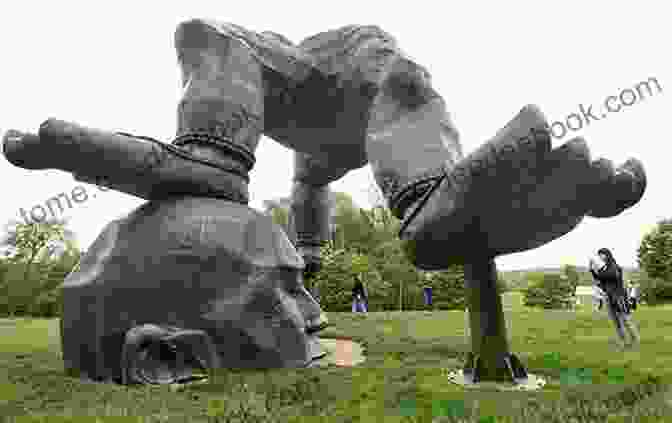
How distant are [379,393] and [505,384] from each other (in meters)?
0.76

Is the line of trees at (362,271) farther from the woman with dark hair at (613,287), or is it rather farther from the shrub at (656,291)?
the woman with dark hair at (613,287)

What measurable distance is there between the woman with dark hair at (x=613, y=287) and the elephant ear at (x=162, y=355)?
14.2 feet

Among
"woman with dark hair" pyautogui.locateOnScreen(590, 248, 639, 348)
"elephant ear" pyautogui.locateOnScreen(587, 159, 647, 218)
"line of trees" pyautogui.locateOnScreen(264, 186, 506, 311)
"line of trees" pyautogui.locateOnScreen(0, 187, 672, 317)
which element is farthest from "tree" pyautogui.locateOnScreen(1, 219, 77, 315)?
"elephant ear" pyautogui.locateOnScreen(587, 159, 647, 218)

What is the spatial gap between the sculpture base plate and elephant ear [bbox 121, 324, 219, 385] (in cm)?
177

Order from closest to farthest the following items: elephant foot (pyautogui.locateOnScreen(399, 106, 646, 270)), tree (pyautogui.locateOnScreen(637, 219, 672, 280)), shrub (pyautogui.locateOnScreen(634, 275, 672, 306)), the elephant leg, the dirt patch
A: elephant foot (pyautogui.locateOnScreen(399, 106, 646, 270))
the dirt patch
the elephant leg
shrub (pyautogui.locateOnScreen(634, 275, 672, 306))
tree (pyautogui.locateOnScreen(637, 219, 672, 280))

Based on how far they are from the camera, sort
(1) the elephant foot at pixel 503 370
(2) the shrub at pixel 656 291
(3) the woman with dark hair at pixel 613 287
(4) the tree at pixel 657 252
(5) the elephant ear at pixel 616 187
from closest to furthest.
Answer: (5) the elephant ear at pixel 616 187 < (1) the elephant foot at pixel 503 370 < (3) the woman with dark hair at pixel 613 287 < (2) the shrub at pixel 656 291 < (4) the tree at pixel 657 252

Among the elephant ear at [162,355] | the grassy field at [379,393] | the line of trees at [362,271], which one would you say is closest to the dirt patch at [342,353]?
the grassy field at [379,393]

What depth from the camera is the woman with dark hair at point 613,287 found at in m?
5.40

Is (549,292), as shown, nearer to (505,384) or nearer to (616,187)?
(505,384)

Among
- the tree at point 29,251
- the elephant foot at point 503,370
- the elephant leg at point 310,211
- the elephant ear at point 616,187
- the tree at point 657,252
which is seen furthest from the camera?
the tree at point 29,251

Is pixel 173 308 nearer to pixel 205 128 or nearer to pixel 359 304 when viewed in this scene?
Answer: pixel 205 128

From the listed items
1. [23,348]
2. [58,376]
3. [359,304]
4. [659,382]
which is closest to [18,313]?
[359,304]

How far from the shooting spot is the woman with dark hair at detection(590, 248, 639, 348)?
213 inches

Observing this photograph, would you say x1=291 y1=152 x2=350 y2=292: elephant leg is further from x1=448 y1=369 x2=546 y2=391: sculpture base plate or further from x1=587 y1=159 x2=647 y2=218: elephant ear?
x1=587 y1=159 x2=647 y2=218: elephant ear
